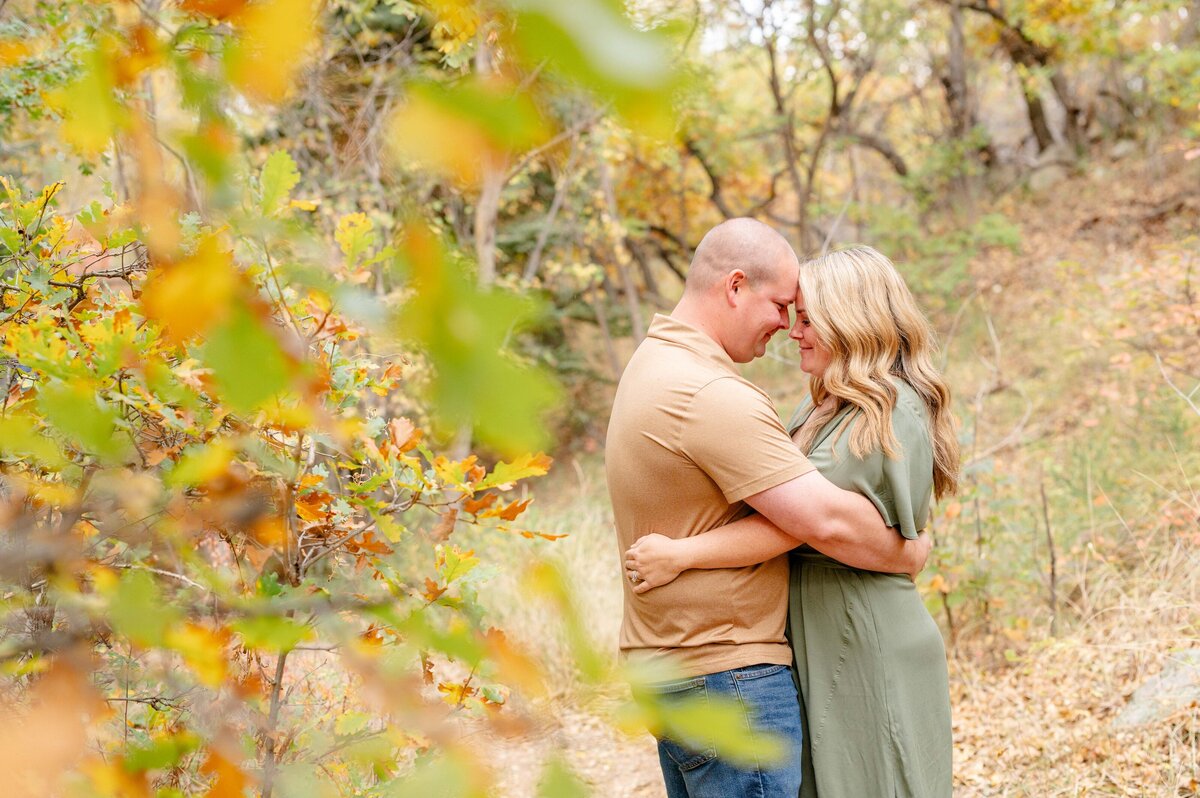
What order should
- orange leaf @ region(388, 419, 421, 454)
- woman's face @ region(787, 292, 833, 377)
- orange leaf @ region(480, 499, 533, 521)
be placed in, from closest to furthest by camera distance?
orange leaf @ region(480, 499, 533, 521) < orange leaf @ region(388, 419, 421, 454) < woman's face @ region(787, 292, 833, 377)

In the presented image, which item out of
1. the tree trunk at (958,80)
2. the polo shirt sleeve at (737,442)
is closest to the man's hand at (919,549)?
the polo shirt sleeve at (737,442)

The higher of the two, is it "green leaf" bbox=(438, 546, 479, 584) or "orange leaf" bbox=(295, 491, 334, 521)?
"orange leaf" bbox=(295, 491, 334, 521)

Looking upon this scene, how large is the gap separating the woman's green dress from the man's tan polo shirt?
0.28ft

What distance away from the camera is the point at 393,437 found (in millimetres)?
1950

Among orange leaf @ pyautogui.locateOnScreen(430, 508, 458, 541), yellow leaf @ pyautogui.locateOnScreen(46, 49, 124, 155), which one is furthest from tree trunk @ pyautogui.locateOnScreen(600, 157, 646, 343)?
yellow leaf @ pyautogui.locateOnScreen(46, 49, 124, 155)

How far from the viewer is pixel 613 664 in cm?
66

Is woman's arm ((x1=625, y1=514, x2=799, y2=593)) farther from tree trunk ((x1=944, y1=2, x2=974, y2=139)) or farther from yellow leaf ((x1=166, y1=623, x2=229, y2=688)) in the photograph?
tree trunk ((x1=944, y1=2, x2=974, y2=139))

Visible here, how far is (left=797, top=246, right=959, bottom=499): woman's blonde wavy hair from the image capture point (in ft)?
7.61

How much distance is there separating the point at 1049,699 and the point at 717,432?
3.21 metres

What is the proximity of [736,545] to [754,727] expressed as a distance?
0.39 m

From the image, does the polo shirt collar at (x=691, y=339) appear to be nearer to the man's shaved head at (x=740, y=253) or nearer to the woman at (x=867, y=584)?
the man's shaved head at (x=740, y=253)

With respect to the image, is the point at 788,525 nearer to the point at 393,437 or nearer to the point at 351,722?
the point at 393,437

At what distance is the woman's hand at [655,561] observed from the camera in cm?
208

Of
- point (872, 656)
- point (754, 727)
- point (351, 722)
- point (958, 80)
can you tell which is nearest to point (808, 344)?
point (872, 656)
